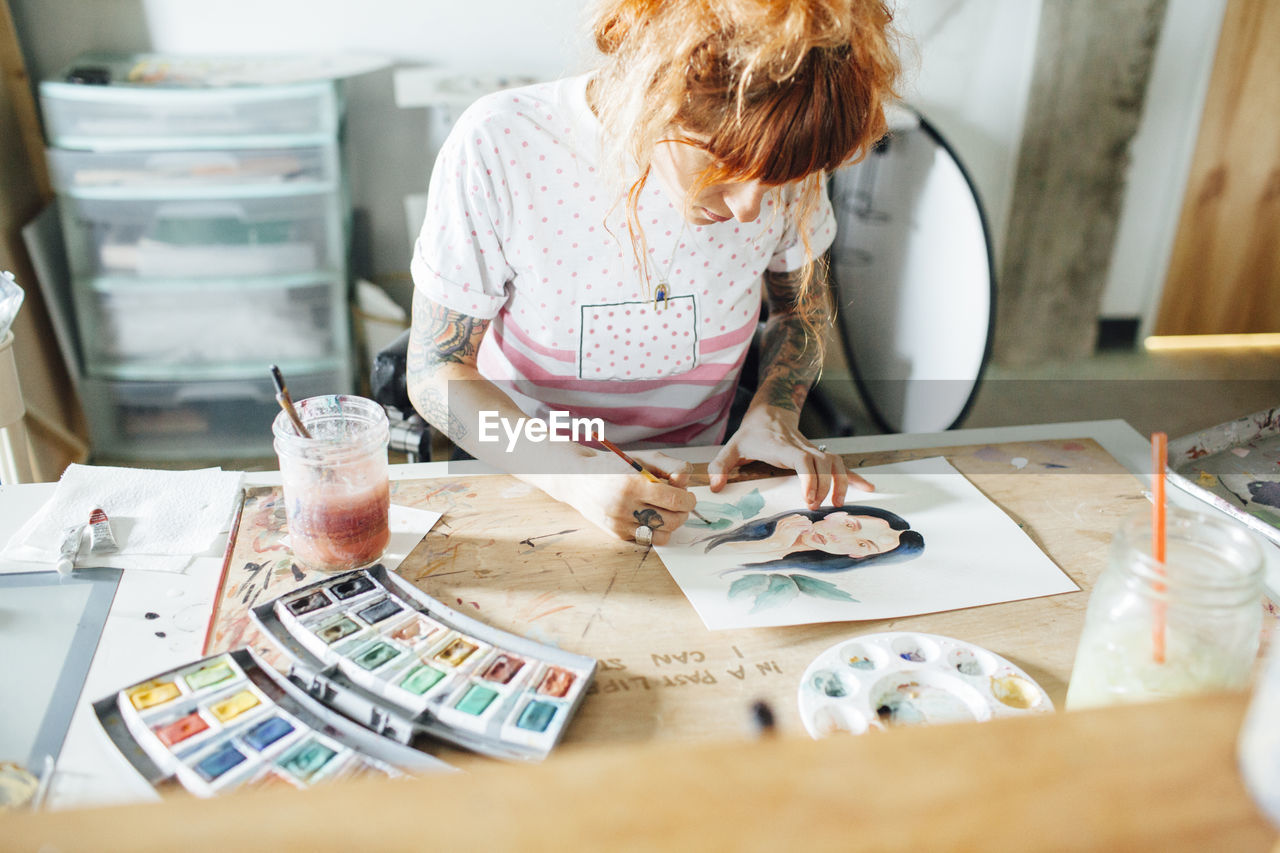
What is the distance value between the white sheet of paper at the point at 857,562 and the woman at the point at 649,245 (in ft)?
0.13

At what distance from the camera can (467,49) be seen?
227cm

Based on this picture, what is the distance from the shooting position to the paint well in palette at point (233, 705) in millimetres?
624

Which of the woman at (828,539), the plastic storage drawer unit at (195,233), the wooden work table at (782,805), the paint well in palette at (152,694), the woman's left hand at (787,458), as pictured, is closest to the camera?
the wooden work table at (782,805)

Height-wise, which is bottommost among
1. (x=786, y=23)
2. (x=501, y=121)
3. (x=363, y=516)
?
(x=363, y=516)

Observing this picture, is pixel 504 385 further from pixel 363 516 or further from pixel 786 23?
pixel 786 23

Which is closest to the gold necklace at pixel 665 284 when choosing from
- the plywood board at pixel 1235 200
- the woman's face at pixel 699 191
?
Answer: the woman's face at pixel 699 191

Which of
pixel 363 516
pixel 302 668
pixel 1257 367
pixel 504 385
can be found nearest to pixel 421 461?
pixel 504 385

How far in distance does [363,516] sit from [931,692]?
49cm

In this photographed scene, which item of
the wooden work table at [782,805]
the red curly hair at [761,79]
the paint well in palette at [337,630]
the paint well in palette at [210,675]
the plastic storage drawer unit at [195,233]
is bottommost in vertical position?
the plastic storage drawer unit at [195,233]

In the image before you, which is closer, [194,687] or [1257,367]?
[194,687]

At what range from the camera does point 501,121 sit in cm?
105

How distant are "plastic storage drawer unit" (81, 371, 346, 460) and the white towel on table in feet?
4.32

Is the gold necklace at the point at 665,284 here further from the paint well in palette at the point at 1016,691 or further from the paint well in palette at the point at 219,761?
the paint well in palette at the point at 219,761

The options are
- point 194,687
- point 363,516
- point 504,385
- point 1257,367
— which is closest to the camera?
point 194,687
